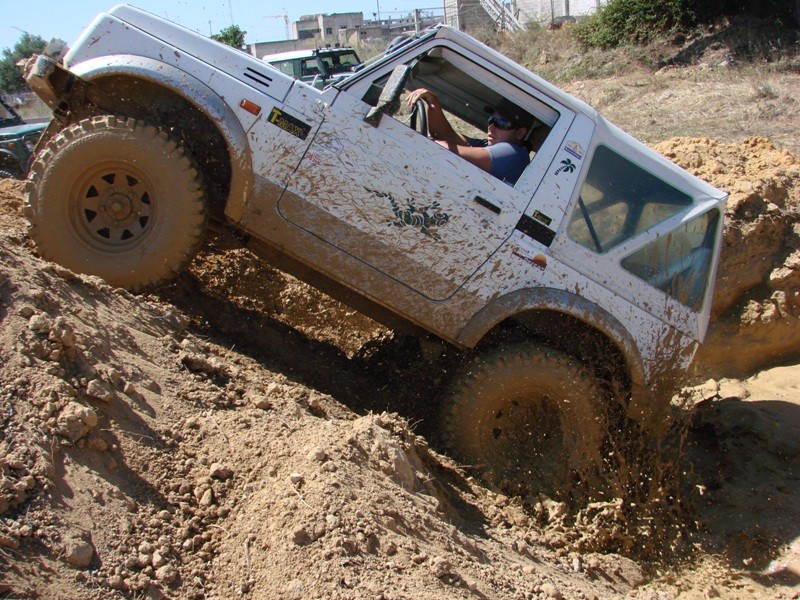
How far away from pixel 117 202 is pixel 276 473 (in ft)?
6.74

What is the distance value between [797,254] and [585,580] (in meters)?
4.11

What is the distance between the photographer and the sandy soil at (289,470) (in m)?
2.73

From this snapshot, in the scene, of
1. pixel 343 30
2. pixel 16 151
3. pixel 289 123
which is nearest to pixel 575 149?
pixel 289 123

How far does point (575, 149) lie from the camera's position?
461 cm

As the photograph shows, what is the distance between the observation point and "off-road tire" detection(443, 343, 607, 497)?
4707 millimetres

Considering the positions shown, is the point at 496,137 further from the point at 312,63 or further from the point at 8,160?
the point at 312,63

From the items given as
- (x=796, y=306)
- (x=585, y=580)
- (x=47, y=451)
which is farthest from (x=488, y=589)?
(x=796, y=306)

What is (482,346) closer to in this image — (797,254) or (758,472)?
(758,472)

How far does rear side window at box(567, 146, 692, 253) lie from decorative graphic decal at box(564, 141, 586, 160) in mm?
98

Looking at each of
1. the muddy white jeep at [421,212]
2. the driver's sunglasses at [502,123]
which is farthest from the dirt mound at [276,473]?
the driver's sunglasses at [502,123]

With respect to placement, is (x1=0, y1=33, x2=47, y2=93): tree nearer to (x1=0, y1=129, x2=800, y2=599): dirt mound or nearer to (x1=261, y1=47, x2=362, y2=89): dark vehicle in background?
(x1=261, y1=47, x2=362, y2=89): dark vehicle in background

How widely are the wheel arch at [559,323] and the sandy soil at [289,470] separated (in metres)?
0.52

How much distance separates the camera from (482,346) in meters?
4.98

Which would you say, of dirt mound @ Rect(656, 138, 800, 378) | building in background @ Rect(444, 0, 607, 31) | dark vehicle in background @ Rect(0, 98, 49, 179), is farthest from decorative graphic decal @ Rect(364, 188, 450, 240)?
building in background @ Rect(444, 0, 607, 31)
